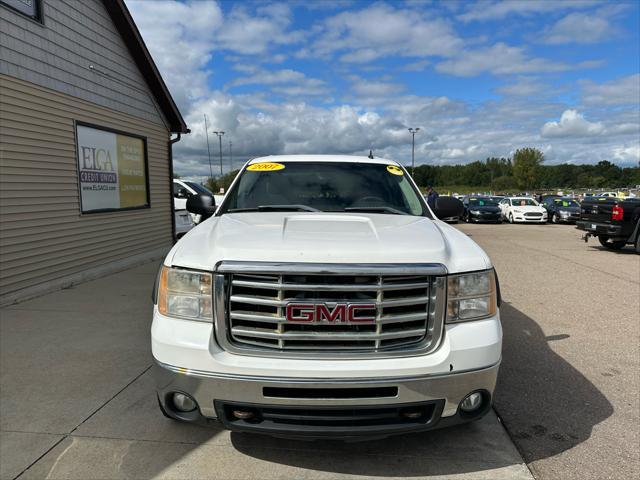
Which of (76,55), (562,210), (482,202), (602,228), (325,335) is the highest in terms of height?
(76,55)

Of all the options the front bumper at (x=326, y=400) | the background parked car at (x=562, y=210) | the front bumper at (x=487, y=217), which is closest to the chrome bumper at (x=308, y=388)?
the front bumper at (x=326, y=400)

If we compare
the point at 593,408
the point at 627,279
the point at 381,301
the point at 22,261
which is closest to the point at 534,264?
the point at 627,279

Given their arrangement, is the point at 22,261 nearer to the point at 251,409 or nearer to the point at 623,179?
the point at 251,409

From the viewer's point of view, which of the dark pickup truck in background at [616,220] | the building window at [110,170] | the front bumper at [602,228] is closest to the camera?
the building window at [110,170]

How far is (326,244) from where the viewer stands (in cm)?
245

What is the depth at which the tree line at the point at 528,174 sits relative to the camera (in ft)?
263

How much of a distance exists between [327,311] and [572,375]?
2.79 meters

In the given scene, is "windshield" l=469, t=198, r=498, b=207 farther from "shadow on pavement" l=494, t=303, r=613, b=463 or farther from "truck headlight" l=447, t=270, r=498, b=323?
"truck headlight" l=447, t=270, r=498, b=323

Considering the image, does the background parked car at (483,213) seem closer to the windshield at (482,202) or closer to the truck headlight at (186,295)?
the windshield at (482,202)

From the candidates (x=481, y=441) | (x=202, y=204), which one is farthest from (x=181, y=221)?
(x=481, y=441)

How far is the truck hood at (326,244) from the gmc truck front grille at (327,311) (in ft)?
0.30

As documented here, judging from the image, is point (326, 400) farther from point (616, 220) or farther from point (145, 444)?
point (616, 220)

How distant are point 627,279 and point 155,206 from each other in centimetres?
1001

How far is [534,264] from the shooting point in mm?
10266
